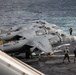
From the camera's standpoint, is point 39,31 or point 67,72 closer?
point 67,72

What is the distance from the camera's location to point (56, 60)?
102 feet

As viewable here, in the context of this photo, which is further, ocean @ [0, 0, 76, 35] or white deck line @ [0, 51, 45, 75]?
ocean @ [0, 0, 76, 35]

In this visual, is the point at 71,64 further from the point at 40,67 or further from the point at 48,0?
the point at 48,0

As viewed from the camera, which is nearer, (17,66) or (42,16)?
(17,66)

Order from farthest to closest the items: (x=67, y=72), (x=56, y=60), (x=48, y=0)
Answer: (x=48, y=0) → (x=56, y=60) → (x=67, y=72)

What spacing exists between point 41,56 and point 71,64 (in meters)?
5.02

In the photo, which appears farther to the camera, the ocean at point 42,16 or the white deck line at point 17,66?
the ocean at point 42,16

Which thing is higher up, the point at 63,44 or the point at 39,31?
the point at 39,31

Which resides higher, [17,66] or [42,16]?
[17,66]

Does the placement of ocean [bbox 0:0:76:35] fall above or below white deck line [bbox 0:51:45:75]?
below

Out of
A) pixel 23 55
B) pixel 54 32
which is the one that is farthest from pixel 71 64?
pixel 54 32

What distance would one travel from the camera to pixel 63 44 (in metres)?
39.0

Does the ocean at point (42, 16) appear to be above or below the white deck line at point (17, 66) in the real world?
below

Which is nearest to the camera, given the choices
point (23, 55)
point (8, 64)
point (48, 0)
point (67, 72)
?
point (8, 64)
